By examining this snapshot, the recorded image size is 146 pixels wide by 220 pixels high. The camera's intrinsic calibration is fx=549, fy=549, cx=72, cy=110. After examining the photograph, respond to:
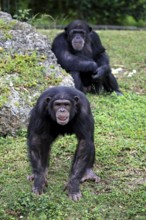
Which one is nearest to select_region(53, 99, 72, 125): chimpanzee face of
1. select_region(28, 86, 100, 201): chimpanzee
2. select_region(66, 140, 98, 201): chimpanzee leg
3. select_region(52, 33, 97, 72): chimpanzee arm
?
select_region(28, 86, 100, 201): chimpanzee

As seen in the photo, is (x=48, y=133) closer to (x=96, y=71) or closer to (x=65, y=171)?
(x=65, y=171)

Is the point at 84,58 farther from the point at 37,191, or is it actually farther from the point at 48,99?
the point at 37,191

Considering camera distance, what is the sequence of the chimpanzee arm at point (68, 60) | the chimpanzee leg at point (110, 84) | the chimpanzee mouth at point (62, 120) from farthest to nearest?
the chimpanzee leg at point (110, 84), the chimpanzee arm at point (68, 60), the chimpanzee mouth at point (62, 120)

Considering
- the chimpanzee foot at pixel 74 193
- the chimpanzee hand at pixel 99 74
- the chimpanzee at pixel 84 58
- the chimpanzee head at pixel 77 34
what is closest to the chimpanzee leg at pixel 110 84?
the chimpanzee at pixel 84 58

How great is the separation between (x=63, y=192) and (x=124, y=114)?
8.65 feet

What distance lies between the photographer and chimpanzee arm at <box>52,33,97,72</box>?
360 inches

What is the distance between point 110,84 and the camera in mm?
9328

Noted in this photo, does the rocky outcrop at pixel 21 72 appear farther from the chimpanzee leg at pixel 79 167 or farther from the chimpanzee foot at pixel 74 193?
the chimpanzee foot at pixel 74 193

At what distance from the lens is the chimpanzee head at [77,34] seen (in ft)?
30.1

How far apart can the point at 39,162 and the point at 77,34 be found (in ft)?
13.7

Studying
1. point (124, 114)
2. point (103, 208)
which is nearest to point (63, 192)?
point (103, 208)

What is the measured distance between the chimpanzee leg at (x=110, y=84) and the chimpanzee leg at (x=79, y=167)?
3.77 m

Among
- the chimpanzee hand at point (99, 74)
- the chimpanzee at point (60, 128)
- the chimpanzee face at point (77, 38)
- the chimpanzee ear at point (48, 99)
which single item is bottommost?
the chimpanzee hand at point (99, 74)

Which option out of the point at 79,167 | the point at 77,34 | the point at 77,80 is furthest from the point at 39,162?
the point at 77,34
